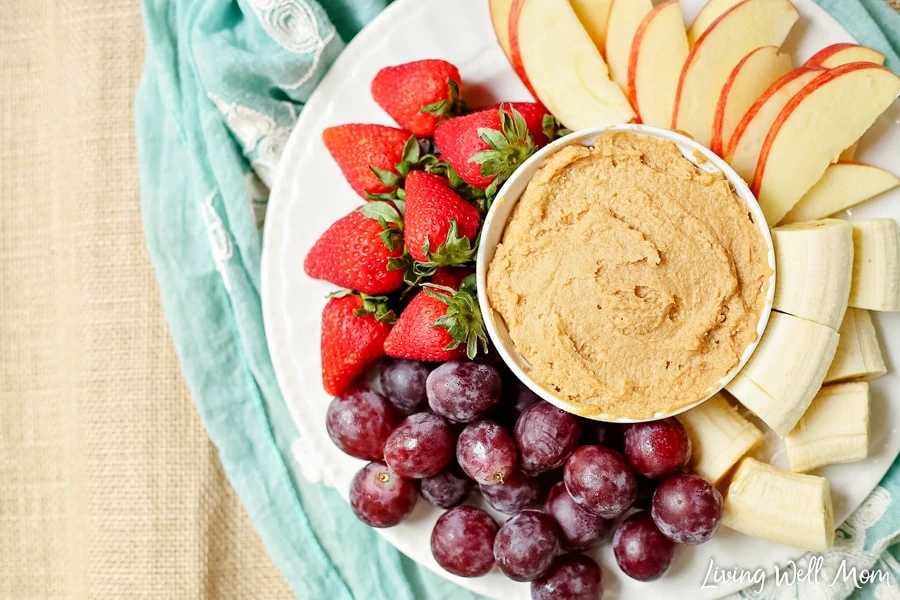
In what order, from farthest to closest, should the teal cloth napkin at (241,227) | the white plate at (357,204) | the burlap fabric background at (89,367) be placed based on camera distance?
1. the burlap fabric background at (89,367)
2. the teal cloth napkin at (241,227)
3. the white plate at (357,204)

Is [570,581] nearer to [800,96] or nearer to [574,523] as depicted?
[574,523]

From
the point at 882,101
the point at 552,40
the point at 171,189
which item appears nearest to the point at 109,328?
the point at 171,189

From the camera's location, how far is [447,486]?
188 cm

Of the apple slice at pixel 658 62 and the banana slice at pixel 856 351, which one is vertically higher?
the apple slice at pixel 658 62

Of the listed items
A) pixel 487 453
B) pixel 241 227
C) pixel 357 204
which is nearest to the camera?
pixel 487 453

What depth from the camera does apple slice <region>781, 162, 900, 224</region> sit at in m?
1.76

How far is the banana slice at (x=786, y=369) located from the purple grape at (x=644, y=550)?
14.4 inches

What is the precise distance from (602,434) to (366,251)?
720mm

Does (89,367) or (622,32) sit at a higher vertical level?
(622,32)

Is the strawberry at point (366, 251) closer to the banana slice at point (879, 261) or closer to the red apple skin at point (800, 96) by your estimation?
the red apple skin at point (800, 96)

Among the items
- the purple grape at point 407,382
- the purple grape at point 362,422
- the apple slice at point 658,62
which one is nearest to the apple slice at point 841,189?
the apple slice at point 658,62

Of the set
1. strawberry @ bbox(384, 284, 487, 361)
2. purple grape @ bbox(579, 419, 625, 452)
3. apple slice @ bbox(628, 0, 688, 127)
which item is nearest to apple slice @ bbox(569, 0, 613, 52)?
apple slice @ bbox(628, 0, 688, 127)

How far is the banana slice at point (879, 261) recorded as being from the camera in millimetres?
1704

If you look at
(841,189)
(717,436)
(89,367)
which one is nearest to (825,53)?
(841,189)
